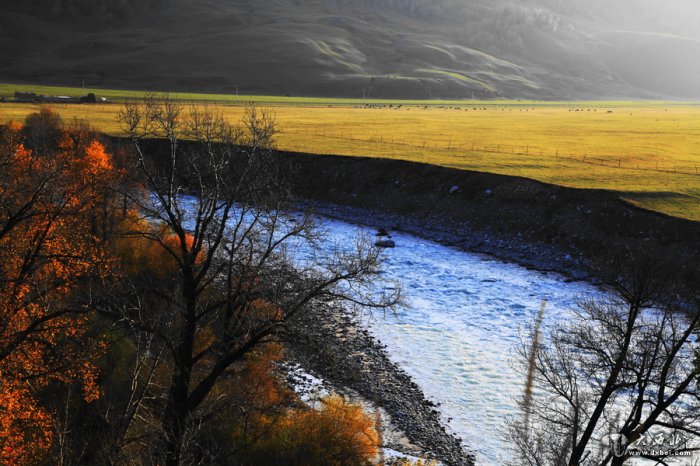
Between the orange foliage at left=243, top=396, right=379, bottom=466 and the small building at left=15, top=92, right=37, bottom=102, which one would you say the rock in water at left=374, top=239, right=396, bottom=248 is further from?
the small building at left=15, top=92, right=37, bottom=102

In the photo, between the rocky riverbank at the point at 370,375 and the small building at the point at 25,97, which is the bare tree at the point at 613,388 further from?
the small building at the point at 25,97

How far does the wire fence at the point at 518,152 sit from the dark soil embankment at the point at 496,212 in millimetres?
16228

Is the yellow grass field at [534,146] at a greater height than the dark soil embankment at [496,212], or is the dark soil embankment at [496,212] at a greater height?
the yellow grass field at [534,146]

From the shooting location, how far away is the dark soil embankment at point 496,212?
175ft

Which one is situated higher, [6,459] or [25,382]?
[25,382]

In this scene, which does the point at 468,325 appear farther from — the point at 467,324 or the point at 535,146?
the point at 535,146

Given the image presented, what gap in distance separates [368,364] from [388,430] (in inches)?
267

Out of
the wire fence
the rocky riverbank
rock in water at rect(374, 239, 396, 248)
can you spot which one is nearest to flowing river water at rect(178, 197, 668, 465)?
the rocky riverbank

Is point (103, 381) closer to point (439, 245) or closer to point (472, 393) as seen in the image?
point (472, 393)

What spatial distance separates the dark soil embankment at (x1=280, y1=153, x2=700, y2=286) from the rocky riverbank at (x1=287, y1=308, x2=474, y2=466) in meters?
22.7

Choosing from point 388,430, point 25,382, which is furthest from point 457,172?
point 25,382

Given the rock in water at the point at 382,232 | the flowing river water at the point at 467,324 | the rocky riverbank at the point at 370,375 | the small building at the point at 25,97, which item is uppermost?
the small building at the point at 25,97

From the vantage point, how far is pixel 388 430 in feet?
94.9

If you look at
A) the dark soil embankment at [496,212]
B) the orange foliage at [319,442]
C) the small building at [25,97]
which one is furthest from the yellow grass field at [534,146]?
the orange foliage at [319,442]
